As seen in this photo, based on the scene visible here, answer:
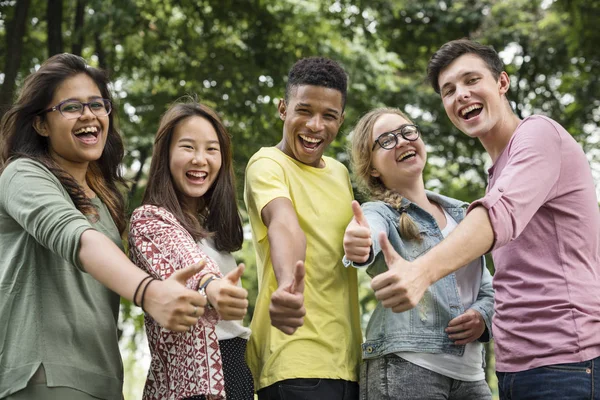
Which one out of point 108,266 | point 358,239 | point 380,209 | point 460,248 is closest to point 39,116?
point 108,266

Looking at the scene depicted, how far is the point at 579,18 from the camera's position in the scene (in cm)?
911

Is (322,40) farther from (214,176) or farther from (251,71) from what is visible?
(214,176)

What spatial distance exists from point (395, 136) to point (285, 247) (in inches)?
37.8

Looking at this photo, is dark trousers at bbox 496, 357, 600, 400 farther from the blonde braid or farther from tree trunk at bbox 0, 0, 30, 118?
tree trunk at bbox 0, 0, 30, 118

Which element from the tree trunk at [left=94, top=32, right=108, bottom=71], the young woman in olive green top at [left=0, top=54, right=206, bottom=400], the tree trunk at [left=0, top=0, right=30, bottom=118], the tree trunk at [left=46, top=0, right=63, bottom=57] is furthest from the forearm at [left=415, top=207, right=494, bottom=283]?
the tree trunk at [left=94, top=32, right=108, bottom=71]

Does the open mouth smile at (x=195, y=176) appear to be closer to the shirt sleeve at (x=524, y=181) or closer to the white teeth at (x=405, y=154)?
the white teeth at (x=405, y=154)

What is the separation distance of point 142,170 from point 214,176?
26.7 feet

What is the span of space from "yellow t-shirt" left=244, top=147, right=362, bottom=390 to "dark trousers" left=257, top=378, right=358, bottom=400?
27 mm

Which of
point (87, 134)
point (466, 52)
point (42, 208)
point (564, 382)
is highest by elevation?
point (466, 52)

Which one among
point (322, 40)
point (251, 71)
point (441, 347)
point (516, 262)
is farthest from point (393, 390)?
point (322, 40)

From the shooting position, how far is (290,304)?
2.96 m

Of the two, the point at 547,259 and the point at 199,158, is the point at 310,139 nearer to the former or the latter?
the point at 199,158

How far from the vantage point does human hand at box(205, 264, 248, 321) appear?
2590 millimetres

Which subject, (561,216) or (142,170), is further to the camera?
(142,170)
